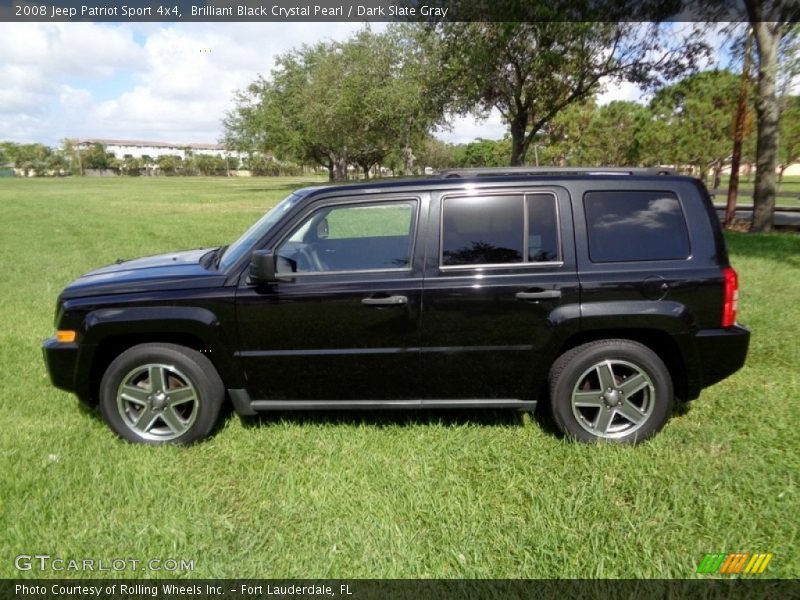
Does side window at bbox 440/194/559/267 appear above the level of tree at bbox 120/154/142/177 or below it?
below

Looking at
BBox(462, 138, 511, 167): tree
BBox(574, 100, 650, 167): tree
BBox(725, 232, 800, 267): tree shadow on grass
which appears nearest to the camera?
BBox(725, 232, 800, 267): tree shadow on grass

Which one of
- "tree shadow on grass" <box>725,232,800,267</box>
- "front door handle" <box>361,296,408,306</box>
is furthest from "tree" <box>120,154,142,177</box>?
"front door handle" <box>361,296,408,306</box>

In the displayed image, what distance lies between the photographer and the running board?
Answer: 3449 mm

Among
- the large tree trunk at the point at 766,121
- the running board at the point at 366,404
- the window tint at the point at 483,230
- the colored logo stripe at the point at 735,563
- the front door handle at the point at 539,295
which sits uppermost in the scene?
the large tree trunk at the point at 766,121

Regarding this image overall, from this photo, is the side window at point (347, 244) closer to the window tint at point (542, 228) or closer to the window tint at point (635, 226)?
the window tint at point (542, 228)

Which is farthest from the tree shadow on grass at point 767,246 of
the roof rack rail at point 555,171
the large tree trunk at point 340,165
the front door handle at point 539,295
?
the large tree trunk at point 340,165

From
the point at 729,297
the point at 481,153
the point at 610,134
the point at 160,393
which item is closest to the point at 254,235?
the point at 160,393

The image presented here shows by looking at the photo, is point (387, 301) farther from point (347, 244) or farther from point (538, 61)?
point (538, 61)

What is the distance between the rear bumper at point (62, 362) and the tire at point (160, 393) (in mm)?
229

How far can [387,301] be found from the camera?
3.25 meters

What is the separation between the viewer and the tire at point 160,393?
3.41m

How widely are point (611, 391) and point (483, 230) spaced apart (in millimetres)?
1380

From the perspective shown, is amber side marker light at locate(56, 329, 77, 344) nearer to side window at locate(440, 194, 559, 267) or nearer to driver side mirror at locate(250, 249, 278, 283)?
driver side mirror at locate(250, 249, 278, 283)

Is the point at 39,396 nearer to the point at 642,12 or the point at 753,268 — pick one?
the point at 753,268
